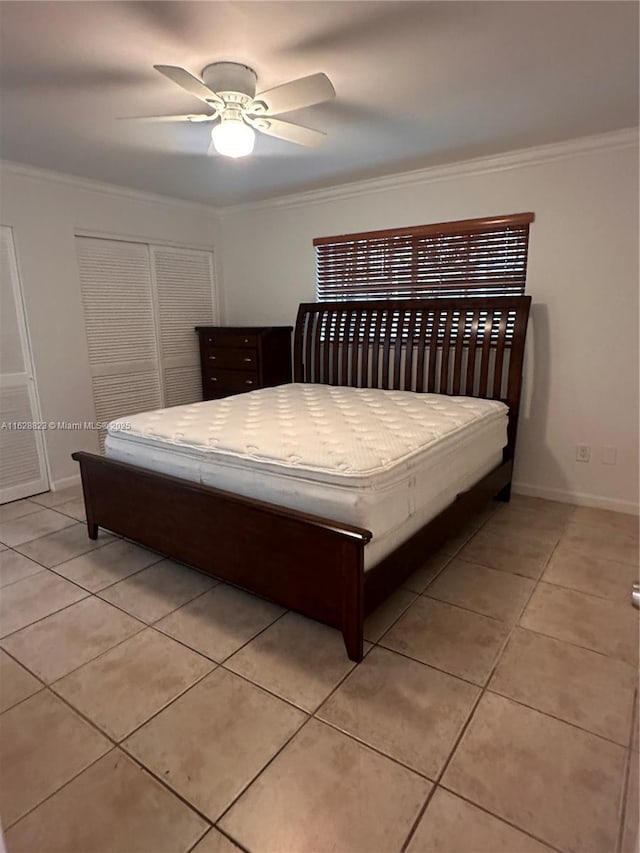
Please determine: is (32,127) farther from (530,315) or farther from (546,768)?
(546,768)

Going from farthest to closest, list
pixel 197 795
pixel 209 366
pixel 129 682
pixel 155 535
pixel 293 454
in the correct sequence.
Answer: pixel 209 366 < pixel 155 535 < pixel 293 454 < pixel 129 682 < pixel 197 795

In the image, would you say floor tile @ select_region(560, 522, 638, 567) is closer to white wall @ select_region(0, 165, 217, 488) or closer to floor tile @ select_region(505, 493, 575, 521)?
floor tile @ select_region(505, 493, 575, 521)

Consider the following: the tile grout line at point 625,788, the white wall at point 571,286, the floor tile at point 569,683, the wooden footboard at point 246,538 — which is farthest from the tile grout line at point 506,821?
the white wall at point 571,286

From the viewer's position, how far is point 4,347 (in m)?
3.33

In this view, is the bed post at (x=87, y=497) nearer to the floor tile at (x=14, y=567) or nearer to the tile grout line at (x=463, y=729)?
the floor tile at (x=14, y=567)

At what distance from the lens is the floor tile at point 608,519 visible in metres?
2.92

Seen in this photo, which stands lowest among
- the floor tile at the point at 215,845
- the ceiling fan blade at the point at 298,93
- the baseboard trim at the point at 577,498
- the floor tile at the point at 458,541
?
the floor tile at the point at 215,845

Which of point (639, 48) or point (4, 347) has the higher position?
point (639, 48)

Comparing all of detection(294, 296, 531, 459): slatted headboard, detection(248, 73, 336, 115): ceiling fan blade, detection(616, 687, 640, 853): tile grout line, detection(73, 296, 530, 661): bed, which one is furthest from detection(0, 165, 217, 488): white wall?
detection(616, 687, 640, 853): tile grout line

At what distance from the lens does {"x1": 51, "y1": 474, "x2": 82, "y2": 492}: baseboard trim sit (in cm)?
371

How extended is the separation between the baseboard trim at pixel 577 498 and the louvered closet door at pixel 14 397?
3563 mm

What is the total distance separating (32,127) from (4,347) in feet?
4.74

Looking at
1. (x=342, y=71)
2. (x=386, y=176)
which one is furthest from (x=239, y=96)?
(x=386, y=176)

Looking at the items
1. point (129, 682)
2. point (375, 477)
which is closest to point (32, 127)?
point (375, 477)
